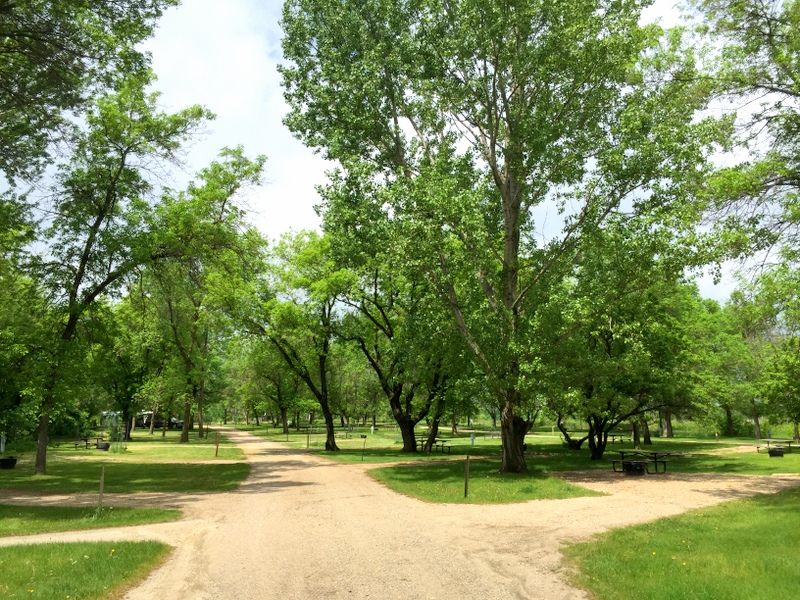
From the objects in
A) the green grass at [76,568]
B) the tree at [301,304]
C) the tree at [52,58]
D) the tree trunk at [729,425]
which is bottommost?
the tree trunk at [729,425]

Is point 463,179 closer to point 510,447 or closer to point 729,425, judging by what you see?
point 510,447

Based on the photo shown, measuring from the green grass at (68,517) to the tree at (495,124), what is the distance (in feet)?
31.3

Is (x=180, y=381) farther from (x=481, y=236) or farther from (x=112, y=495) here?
(x=481, y=236)

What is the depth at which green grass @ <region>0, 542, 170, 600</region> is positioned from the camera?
6195 mm

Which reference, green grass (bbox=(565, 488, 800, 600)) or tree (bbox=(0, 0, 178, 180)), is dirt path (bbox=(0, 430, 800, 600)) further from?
tree (bbox=(0, 0, 178, 180))

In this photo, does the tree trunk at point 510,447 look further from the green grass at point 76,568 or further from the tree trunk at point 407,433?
the tree trunk at point 407,433

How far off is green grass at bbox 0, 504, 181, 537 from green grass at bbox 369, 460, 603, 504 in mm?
6260

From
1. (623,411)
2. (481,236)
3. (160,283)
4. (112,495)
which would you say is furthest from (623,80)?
(112,495)

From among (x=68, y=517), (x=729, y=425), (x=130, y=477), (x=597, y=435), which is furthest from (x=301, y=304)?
(x=729, y=425)

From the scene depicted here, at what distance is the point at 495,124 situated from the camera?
18.2 m

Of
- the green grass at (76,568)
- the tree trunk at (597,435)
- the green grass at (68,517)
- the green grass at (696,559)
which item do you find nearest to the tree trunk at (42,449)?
the green grass at (68,517)

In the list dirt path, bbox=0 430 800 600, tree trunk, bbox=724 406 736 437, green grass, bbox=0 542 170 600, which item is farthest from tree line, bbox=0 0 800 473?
tree trunk, bbox=724 406 736 437

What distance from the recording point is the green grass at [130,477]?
15.7 m

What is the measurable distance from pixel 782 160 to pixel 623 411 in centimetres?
1636
